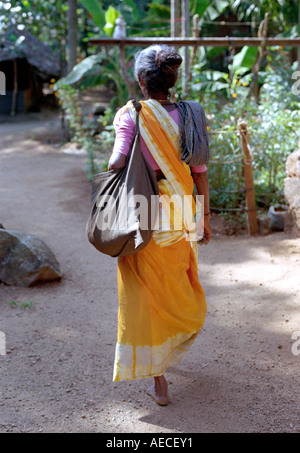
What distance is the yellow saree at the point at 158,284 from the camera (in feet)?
8.84

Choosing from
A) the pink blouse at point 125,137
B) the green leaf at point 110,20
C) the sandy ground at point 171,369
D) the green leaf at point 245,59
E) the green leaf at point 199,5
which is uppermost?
the green leaf at point 199,5

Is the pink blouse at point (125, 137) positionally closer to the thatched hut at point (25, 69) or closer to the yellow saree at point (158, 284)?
the yellow saree at point (158, 284)

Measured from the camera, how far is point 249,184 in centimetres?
582

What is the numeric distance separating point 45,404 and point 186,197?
4.50 ft

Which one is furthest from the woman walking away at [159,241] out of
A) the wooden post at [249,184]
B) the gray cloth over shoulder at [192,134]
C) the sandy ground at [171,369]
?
the wooden post at [249,184]

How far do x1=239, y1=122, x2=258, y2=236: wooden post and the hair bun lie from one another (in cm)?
317

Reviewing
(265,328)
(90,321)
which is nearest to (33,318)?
(90,321)

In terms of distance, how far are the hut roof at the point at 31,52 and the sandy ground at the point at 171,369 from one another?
8.65 m

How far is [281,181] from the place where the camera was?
6.48m

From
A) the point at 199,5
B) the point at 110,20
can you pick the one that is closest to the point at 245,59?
the point at 199,5

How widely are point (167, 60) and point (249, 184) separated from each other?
3369mm

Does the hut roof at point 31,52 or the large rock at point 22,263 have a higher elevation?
the hut roof at point 31,52

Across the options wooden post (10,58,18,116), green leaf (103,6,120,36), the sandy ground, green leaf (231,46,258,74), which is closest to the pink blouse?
the sandy ground

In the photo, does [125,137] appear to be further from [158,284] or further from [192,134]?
[158,284]
